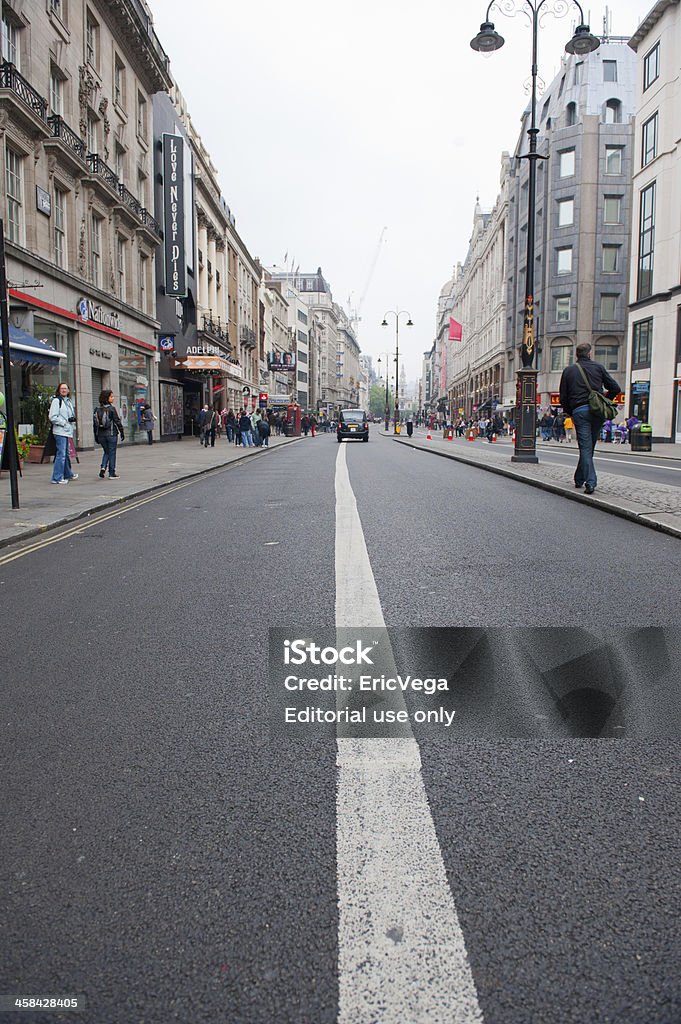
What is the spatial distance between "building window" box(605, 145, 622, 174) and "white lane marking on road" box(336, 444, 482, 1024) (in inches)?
2574

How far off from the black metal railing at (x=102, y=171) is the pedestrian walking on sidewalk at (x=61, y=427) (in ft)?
51.8

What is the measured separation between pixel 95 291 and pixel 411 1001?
2840cm

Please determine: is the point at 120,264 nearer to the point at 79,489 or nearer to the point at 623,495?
the point at 79,489

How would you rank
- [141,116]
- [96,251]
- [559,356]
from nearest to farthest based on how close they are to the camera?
[96,251] → [141,116] → [559,356]

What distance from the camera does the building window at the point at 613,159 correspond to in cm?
5947

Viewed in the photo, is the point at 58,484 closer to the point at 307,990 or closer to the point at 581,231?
the point at 307,990

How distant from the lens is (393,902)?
1993 mm

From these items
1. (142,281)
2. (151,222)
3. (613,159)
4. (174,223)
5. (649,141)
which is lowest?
(142,281)

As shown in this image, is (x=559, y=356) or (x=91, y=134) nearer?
(x=91, y=134)

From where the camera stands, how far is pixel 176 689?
3.53 m

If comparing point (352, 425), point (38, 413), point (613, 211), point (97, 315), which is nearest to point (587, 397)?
point (38, 413)

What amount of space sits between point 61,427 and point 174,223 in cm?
2661

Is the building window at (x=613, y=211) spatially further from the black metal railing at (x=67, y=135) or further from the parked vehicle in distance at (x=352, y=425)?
the black metal railing at (x=67, y=135)

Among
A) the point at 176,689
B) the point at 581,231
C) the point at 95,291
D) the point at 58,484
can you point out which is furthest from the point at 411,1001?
the point at 581,231
